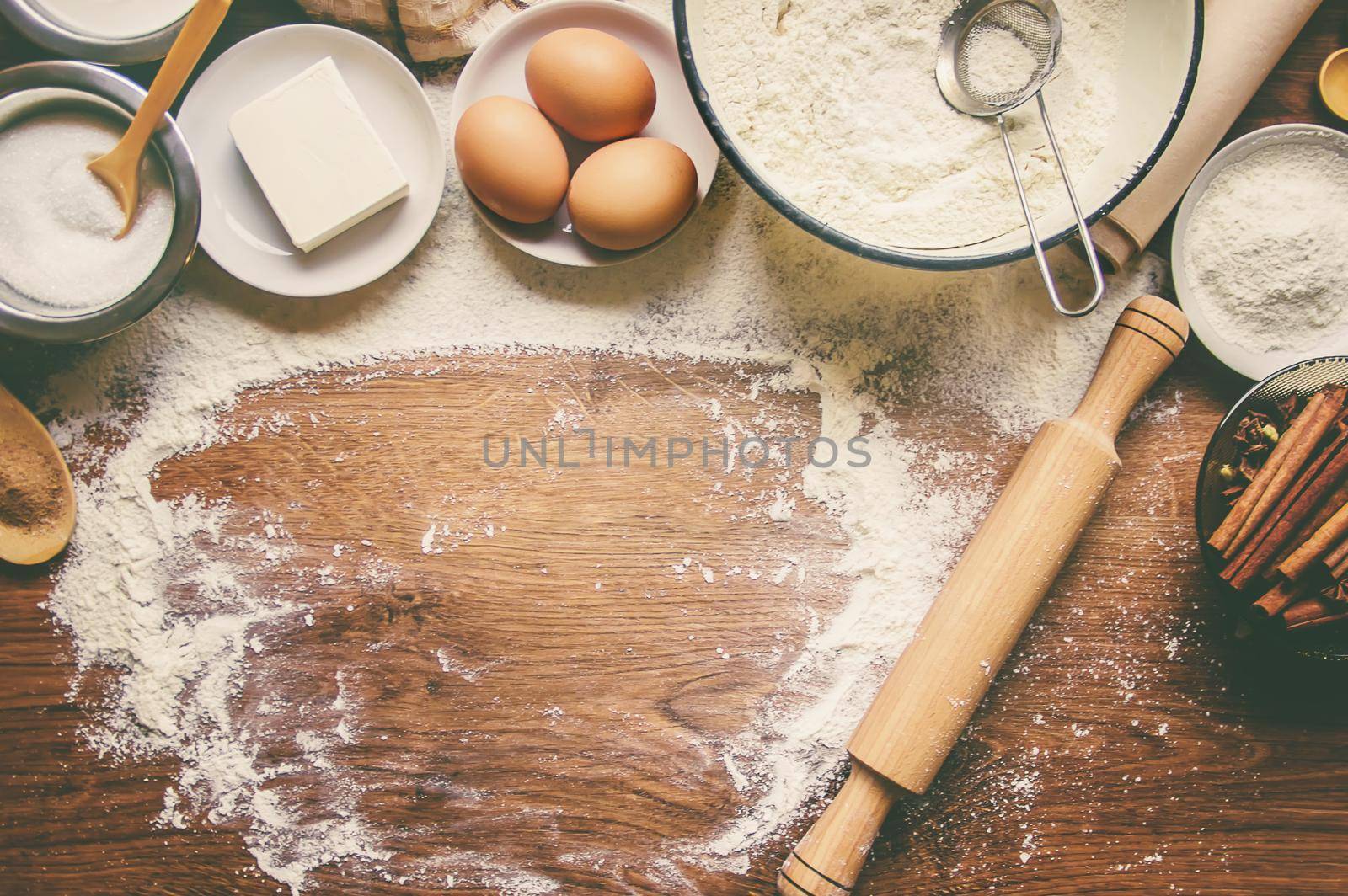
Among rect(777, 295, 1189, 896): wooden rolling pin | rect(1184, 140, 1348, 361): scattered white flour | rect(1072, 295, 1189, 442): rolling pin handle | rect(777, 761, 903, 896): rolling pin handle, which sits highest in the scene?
rect(1184, 140, 1348, 361): scattered white flour

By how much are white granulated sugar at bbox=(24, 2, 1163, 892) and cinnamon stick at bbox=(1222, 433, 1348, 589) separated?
0.28 meters

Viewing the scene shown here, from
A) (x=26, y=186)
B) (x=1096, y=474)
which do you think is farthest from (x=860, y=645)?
(x=26, y=186)

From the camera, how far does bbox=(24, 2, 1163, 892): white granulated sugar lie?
1.07m

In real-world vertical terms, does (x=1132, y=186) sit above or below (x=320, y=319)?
above

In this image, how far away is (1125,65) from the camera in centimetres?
99

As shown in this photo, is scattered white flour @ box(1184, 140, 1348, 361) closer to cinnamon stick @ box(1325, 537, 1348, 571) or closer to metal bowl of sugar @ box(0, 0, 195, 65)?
cinnamon stick @ box(1325, 537, 1348, 571)

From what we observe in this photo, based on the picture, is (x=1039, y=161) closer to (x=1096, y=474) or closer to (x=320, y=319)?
(x=1096, y=474)

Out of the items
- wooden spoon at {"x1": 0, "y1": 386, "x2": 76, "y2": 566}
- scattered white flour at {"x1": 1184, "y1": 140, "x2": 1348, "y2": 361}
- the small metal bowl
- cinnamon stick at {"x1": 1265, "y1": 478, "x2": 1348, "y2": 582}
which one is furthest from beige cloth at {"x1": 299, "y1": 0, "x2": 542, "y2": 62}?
cinnamon stick at {"x1": 1265, "y1": 478, "x2": 1348, "y2": 582}

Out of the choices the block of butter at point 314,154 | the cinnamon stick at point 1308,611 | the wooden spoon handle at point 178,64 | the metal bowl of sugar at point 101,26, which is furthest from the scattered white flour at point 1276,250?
the metal bowl of sugar at point 101,26

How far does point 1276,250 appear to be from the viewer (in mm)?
983

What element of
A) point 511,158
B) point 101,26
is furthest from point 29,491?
point 511,158

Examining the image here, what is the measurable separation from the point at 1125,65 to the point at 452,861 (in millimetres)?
1419

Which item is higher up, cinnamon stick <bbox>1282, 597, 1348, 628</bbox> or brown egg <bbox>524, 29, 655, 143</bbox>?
brown egg <bbox>524, 29, 655, 143</bbox>

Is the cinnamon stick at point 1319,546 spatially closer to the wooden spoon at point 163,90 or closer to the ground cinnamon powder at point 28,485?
the wooden spoon at point 163,90
